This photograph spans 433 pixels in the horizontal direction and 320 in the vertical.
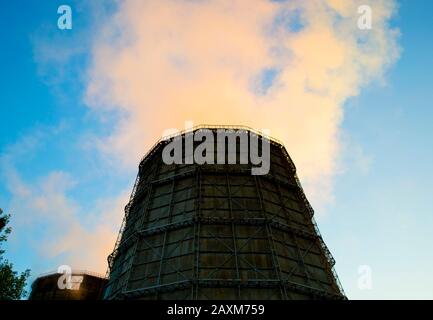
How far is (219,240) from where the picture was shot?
17.0m

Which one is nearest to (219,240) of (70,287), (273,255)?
(273,255)

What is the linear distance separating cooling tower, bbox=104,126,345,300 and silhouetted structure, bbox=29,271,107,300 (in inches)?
386

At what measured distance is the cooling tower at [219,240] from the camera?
51.3 ft

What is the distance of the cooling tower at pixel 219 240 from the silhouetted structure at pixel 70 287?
981cm

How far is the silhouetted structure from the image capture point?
94.6ft

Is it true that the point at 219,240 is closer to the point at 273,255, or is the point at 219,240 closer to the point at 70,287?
the point at 273,255

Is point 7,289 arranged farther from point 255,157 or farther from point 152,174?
point 255,157

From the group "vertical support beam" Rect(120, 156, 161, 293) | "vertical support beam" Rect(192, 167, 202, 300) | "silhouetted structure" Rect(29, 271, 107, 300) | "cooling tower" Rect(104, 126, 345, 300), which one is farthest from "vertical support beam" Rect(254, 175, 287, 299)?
"silhouetted structure" Rect(29, 271, 107, 300)

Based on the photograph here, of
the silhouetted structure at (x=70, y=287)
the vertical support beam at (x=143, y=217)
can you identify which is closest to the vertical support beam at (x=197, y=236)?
the vertical support beam at (x=143, y=217)

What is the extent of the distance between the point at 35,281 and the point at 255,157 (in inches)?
900

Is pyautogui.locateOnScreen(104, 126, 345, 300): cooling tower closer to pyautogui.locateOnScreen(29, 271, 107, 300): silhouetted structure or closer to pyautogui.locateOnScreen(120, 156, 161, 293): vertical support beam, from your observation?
pyautogui.locateOnScreen(120, 156, 161, 293): vertical support beam

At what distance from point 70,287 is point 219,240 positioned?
739 inches
